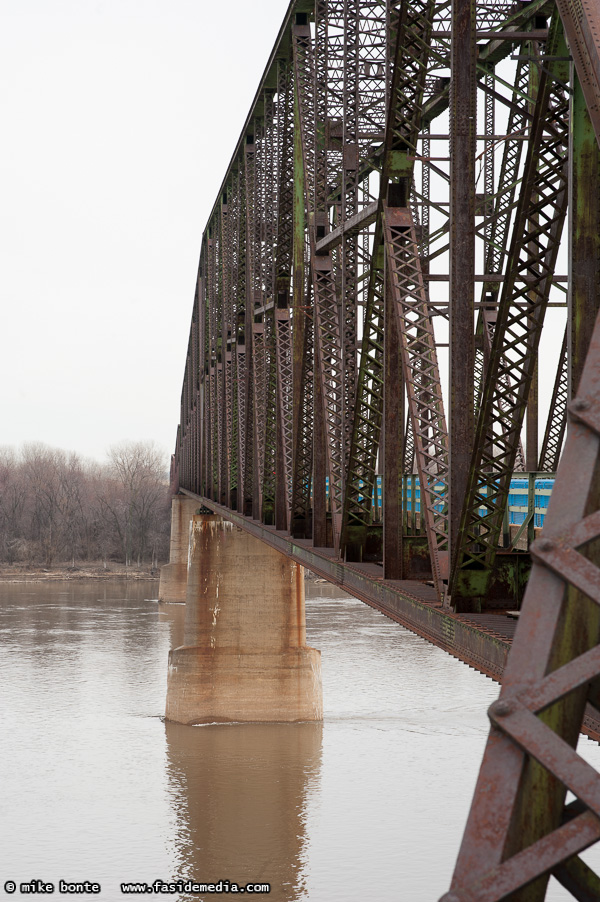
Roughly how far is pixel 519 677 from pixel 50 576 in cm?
10066

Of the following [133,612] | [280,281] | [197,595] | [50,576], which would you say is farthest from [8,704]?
[50,576]

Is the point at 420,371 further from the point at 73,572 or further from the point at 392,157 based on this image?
the point at 73,572

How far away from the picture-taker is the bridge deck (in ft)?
27.4

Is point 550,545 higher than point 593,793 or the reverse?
higher

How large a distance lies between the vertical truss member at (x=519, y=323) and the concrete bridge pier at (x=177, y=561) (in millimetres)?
69013

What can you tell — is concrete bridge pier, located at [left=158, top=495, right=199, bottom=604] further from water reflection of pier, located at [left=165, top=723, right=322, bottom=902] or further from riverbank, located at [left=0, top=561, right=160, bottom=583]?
water reflection of pier, located at [left=165, top=723, right=322, bottom=902]

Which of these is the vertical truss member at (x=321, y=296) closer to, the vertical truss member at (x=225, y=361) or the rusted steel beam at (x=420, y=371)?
the rusted steel beam at (x=420, y=371)

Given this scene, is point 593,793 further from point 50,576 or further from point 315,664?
point 50,576

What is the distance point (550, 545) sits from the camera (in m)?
2.56

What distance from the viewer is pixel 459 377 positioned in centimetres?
1013

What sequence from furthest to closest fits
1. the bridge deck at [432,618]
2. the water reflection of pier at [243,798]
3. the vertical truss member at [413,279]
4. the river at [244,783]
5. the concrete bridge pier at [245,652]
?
the concrete bridge pier at [245,652], the water reflection of pier at [243,798], the river at [244,783], the vertical truss member at [413,279], the bridge deck at [432,618]

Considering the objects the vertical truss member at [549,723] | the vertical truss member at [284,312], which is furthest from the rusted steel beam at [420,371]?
the vertical truss member at [284,312]

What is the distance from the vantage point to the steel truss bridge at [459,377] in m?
2.52

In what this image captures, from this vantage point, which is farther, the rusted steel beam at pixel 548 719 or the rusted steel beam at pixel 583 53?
the rusted steel beam at pixel 583 53
